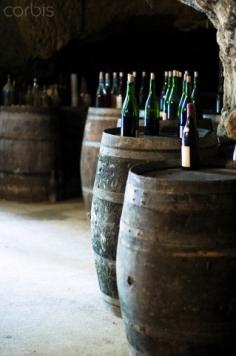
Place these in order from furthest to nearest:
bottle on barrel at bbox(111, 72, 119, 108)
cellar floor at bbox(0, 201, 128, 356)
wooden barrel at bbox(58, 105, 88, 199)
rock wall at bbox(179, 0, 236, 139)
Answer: wooden barrel at bbox(58, 105, 88, 199) < bottle on barrel at bbox(111, 72, 119, 108) < rock wall at bbox(179, 0, 236, 139) < cellar floor at bbox(0, 201, 128, 356)

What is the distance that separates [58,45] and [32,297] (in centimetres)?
326

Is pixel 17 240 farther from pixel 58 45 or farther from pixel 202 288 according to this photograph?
pixel 202 288

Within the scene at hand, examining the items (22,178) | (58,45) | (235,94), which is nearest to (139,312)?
(235,94)

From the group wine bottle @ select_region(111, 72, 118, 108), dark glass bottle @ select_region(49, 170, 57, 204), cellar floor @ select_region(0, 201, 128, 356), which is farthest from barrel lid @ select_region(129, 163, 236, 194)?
dark glass bottle @ select_region(49, 170, 57, 204)

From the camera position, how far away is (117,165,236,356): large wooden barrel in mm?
2148

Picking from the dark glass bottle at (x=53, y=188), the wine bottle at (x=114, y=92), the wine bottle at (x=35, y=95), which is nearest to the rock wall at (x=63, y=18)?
the wine bottle at (x=35, y=95)

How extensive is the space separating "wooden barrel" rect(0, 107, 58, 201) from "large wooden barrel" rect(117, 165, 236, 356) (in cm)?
346

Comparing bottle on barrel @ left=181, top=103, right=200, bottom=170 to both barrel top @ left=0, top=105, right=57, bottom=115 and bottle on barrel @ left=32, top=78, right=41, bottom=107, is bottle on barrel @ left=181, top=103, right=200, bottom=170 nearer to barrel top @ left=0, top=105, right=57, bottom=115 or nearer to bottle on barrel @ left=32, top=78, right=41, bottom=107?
barrel top @ left=0, top=105, right=57, bottom=115

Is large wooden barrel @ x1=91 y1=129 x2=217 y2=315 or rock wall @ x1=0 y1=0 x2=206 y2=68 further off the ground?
rock wall @ x1=0 y1=0 x2=206 y2=68

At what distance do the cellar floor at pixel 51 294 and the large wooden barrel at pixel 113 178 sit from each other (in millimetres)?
236

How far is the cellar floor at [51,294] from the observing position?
283 centimetres

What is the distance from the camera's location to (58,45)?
6.08 m

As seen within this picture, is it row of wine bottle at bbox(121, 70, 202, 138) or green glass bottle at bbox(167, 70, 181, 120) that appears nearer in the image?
row of wine bottle at bbox(121, 70, 202, 138)

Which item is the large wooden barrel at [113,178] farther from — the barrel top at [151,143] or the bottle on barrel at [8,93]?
the bottle on barrel at [8,93]
